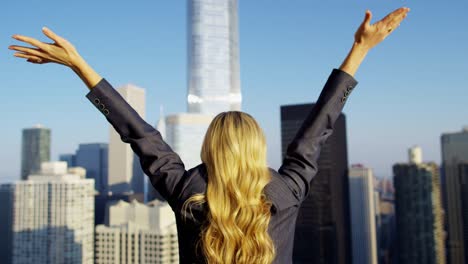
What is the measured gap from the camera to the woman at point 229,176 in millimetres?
924

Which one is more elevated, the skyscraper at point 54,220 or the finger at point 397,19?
the finger at point 397,19

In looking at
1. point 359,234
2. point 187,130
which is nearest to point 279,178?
point 187,130

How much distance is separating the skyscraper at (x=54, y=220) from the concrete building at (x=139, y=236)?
404 cm

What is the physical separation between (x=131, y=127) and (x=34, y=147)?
7750 centimetres

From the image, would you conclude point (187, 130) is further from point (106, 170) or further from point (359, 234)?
point (359, 234)

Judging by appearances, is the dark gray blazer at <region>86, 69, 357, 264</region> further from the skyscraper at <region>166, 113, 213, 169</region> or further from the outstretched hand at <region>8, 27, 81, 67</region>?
the skyscraper at <region>166, 113, 213, 169</region>

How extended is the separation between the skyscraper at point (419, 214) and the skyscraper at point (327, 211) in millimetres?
7904

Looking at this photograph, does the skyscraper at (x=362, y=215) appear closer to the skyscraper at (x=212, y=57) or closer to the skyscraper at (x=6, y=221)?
the skyscraper at (x=212, y=57)

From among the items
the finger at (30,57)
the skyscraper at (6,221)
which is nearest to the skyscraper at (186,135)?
the skyscraper at (6,221)

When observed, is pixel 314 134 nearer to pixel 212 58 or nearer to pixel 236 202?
pixel 236 202

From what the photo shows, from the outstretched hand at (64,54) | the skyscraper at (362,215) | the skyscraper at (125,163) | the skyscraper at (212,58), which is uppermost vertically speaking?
the skyscraper at (212,58)

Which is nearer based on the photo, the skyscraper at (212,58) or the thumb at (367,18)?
the thumb at (367,18)

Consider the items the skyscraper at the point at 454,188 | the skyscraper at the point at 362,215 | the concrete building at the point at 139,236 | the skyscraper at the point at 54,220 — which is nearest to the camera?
the concrete building at the point at 139,236

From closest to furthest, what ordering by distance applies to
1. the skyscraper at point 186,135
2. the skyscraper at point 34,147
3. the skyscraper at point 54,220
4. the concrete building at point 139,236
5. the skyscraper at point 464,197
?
1. the concrete building at point 139,236
2. the skyscraper at point 54,220
3. the skyscraper at point 464,197
4. the skyscraper at point 186,135
5. the skyscraper at point 34,147
